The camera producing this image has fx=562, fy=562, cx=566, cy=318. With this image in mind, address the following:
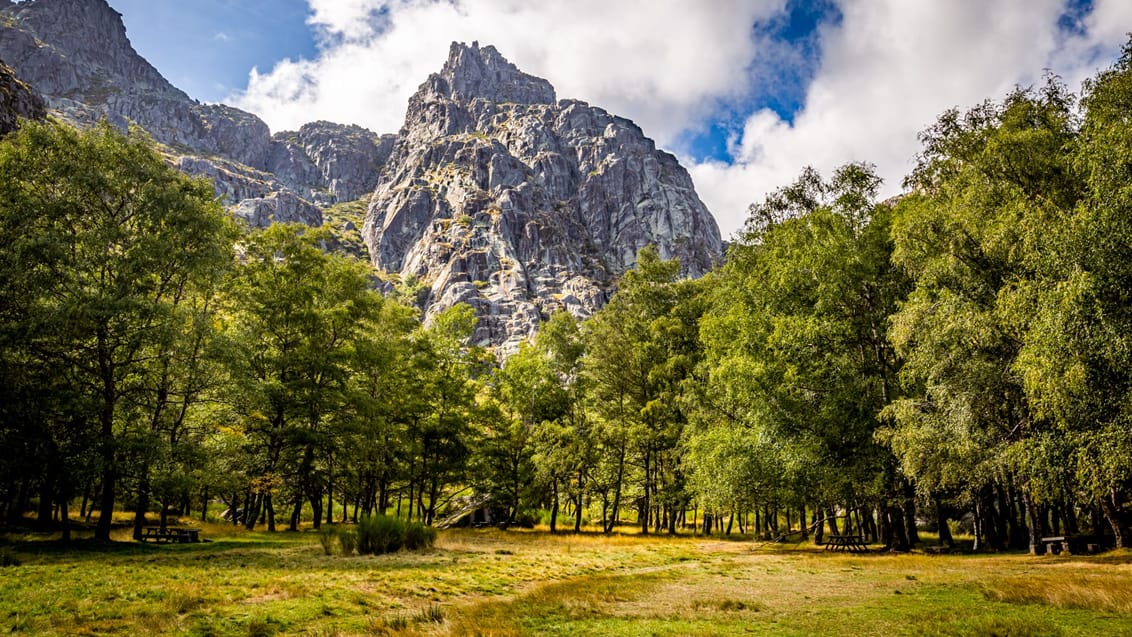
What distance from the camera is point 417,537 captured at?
22969 millimetres

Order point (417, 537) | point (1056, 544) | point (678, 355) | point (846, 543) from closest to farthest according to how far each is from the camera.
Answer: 1. point (1056, 544)
2. point (417, 537)
3. point (846, 543)
4. point (678, 355)

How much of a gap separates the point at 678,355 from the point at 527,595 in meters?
27.5

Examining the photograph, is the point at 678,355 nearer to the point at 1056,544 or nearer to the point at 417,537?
the point at 1056,544

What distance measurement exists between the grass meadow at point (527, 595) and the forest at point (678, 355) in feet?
16.2

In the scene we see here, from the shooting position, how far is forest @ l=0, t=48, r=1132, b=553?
17781 millimetres


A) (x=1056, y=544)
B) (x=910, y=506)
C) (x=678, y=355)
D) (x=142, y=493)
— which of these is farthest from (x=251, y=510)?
(x=1056, y=544)

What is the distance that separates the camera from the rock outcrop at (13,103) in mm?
40625

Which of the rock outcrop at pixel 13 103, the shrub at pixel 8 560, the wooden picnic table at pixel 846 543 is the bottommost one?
the wooden picnic table at pixel 846 543

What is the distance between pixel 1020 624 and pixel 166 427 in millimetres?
34261

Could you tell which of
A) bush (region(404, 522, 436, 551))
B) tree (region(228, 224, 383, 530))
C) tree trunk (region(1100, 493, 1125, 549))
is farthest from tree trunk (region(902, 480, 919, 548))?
tree (region(228, 224, 383, 530))

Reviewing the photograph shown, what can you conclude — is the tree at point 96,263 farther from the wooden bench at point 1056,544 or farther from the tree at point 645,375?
the wooden bench at point 1056,544

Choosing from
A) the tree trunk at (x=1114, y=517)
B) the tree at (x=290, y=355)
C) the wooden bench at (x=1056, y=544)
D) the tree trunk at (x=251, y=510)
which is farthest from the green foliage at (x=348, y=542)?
the tree trunk at (x=1114, y=517)

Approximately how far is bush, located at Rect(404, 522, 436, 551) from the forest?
8851 millimetres

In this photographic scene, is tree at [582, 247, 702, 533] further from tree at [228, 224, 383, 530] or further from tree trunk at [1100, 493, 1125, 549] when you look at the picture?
tree trunk at [1100, 493, 1125, 549]
